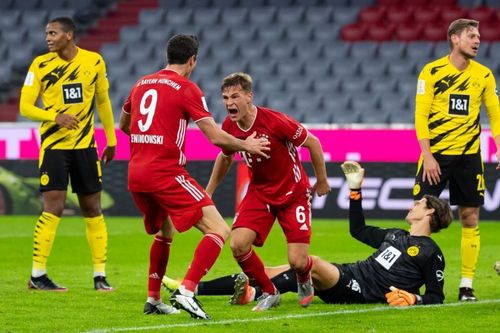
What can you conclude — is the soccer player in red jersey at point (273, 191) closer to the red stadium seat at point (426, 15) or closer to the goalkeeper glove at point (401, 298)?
the goalkeeper glove at point (401, 298)

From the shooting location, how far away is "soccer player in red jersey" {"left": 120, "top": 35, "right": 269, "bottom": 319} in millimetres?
7875

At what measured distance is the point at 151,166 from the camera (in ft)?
26.1

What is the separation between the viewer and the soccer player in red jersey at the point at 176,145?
7.88 metres

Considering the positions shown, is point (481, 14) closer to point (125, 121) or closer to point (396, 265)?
point (396, 265)

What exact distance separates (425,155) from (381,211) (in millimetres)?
8152

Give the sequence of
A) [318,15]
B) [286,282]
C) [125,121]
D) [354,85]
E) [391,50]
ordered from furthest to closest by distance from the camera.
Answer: [318,15] → [391,50] → [354,85] → [286,282] → [125,121]

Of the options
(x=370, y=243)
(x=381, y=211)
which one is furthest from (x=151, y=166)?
(x=381, y=211)

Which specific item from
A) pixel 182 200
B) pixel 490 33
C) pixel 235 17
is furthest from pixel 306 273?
pixel 235 17

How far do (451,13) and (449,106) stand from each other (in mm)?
14607

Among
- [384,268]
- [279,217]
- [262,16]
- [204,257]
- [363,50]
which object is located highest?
[262,16]

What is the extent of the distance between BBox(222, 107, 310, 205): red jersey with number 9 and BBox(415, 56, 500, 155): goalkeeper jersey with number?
111cm

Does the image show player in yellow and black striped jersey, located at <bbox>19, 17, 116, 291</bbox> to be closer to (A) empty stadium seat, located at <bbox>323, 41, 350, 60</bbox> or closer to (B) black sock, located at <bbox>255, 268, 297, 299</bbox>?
(B) black sock, located at <bbox>255, 268, 297, 299</bbox>

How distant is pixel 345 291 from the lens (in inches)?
348

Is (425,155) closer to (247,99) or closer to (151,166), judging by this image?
(247,99)
